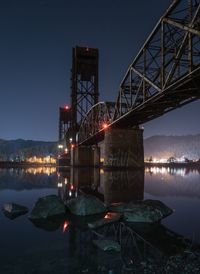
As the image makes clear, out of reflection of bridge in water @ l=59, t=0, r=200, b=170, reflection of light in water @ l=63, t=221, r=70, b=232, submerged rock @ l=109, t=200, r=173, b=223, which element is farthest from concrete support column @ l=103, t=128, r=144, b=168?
reflection of light in water @ l=63, t=221, r=70, b=232

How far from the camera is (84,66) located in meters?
87.4

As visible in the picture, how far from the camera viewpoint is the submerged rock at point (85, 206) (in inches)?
535

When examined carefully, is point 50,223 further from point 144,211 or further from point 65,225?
point 144,211

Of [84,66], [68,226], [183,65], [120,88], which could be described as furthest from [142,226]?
[84,66]

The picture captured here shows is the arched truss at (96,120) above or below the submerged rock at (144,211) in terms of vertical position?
above

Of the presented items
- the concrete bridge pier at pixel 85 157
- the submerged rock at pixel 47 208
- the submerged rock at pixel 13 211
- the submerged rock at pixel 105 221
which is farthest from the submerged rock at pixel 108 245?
the concrete bridge pier at pixel 85 157

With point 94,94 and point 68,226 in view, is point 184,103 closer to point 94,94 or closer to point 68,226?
point 68,226

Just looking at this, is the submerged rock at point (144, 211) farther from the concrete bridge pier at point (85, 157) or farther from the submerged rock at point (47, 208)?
the concrete bridge pier at point (85, 157)

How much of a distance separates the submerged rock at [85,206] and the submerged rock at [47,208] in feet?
1.87

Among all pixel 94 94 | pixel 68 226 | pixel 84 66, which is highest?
pixel 84 66

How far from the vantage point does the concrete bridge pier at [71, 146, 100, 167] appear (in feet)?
265

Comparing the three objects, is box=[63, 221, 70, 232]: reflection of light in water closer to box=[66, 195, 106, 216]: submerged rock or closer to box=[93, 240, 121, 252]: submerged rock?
box=[66, 195, 106, 216]: submerged rock

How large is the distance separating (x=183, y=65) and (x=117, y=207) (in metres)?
15.5

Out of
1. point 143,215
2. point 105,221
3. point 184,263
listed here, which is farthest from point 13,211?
point 184,263
